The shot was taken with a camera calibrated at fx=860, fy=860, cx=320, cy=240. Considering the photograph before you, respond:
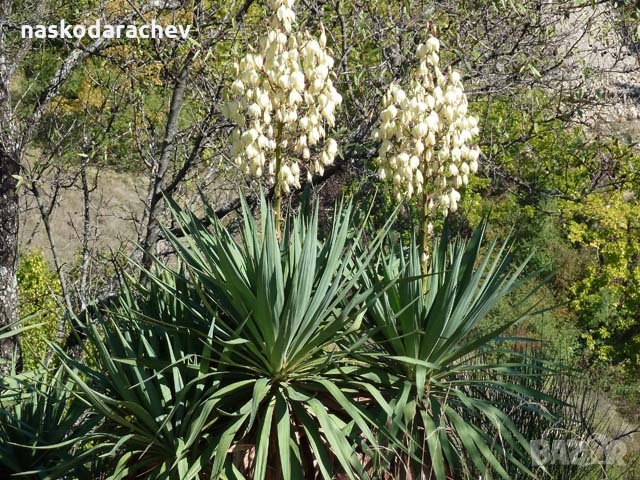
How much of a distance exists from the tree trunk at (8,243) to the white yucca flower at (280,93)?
2638 mm

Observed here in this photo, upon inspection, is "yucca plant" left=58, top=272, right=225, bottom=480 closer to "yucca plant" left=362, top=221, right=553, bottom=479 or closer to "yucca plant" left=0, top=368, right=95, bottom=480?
"yucca plant" left=0, top=368, right=95, bottom=480

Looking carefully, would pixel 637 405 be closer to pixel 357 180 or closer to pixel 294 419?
pixel 357 180

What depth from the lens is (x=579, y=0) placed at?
5.38 meters

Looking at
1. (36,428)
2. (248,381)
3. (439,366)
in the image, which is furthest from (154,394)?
(439,366)

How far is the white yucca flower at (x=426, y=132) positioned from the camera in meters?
3.88

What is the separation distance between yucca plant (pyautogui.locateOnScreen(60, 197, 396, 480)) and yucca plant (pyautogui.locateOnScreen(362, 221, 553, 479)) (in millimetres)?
163

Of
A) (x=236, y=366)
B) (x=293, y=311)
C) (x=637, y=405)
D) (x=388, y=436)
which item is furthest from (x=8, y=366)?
(x=637, y=405)

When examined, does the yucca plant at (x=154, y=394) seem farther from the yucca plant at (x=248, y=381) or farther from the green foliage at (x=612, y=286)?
the green foliage at (x=612, y=286)

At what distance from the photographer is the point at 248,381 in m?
3.34

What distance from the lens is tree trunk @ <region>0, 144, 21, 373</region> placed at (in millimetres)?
5742

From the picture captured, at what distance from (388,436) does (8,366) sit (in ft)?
10.4

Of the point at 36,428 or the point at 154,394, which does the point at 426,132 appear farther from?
the point at 36,428

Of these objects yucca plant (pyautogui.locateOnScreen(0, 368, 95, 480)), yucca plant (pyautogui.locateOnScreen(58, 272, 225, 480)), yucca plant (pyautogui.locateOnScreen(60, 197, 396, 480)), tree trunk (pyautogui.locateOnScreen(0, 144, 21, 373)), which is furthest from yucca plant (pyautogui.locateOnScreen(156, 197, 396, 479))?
tree trunk (pyautogui.locateOnScreen(0, 144, 21, 373))

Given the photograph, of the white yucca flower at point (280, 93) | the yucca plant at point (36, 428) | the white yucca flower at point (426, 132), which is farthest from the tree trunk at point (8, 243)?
the white yucca flower at point (426, 132)
